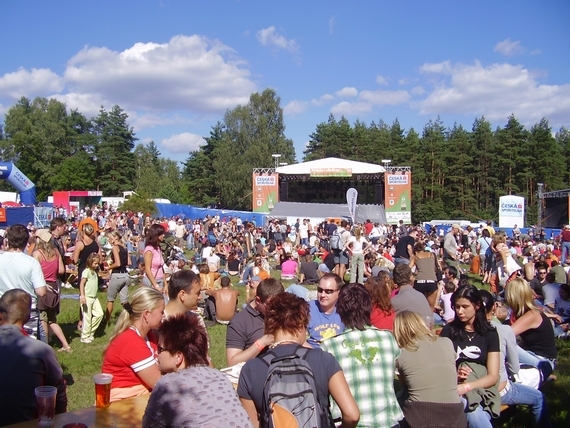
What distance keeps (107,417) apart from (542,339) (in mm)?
3830

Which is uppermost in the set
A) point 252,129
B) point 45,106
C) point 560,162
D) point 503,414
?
point 45,106

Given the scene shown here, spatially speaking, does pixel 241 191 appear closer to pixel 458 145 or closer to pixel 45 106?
pixel 458 145

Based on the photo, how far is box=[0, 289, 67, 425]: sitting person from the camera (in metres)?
2.84

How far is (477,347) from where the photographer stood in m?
3.70

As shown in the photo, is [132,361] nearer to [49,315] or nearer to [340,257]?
[49,315]

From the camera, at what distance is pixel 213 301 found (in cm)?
852

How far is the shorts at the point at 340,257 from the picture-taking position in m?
12.8

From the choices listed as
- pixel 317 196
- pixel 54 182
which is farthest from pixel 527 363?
pixel 54 182

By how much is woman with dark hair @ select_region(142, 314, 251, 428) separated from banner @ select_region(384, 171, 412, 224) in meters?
34.4

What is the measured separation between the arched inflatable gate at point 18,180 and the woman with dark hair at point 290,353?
2402 centimetres

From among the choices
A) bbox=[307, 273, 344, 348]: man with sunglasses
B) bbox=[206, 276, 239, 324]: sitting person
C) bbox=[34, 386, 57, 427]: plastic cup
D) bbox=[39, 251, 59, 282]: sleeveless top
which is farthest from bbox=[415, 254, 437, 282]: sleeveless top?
bbox=[34, 386, 57, 427]: plastic cup

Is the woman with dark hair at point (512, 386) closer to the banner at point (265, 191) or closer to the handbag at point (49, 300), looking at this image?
the handbag at point (49, 300)

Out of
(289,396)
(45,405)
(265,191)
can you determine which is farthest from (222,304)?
(265,191)

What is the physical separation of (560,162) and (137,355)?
2183 inches
